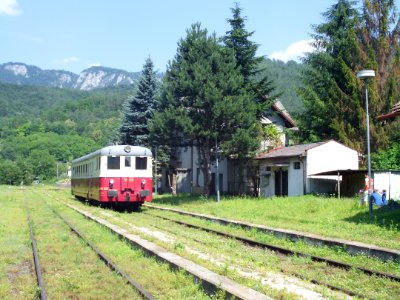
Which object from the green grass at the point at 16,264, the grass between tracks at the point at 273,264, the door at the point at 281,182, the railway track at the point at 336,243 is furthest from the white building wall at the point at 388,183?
the green grass at the point at 16,264

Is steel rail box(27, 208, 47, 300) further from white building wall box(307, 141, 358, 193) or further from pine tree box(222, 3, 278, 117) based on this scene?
pine tree box(222, 3, 278, 117)

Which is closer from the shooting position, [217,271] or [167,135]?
[217,271]

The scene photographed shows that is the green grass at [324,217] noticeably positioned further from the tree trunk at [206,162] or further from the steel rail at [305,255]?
the tree trunk at [206,162]

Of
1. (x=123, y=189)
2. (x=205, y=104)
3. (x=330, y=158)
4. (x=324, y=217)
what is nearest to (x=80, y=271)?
(x=324, y=217)

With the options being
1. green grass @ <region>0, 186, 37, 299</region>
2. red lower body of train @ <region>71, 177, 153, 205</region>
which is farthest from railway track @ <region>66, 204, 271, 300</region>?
red lower body of train @ <region>71, 177, 153, 205</region>

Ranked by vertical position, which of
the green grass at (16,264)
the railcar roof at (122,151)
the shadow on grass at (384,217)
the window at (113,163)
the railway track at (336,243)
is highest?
the railcar roof at (122,151)

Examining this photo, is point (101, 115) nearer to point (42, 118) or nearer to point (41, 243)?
point (42, 118)

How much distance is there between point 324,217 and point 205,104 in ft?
37.6

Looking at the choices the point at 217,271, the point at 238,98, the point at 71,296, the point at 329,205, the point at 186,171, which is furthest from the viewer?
the point at 186,171

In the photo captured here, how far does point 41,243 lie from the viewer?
39.6 ft

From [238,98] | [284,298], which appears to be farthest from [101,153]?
[284,298]

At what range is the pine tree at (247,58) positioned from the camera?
1230 inches

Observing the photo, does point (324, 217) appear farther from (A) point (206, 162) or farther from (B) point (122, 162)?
(A) point (206, 162)

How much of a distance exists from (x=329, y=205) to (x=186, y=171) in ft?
70.1
